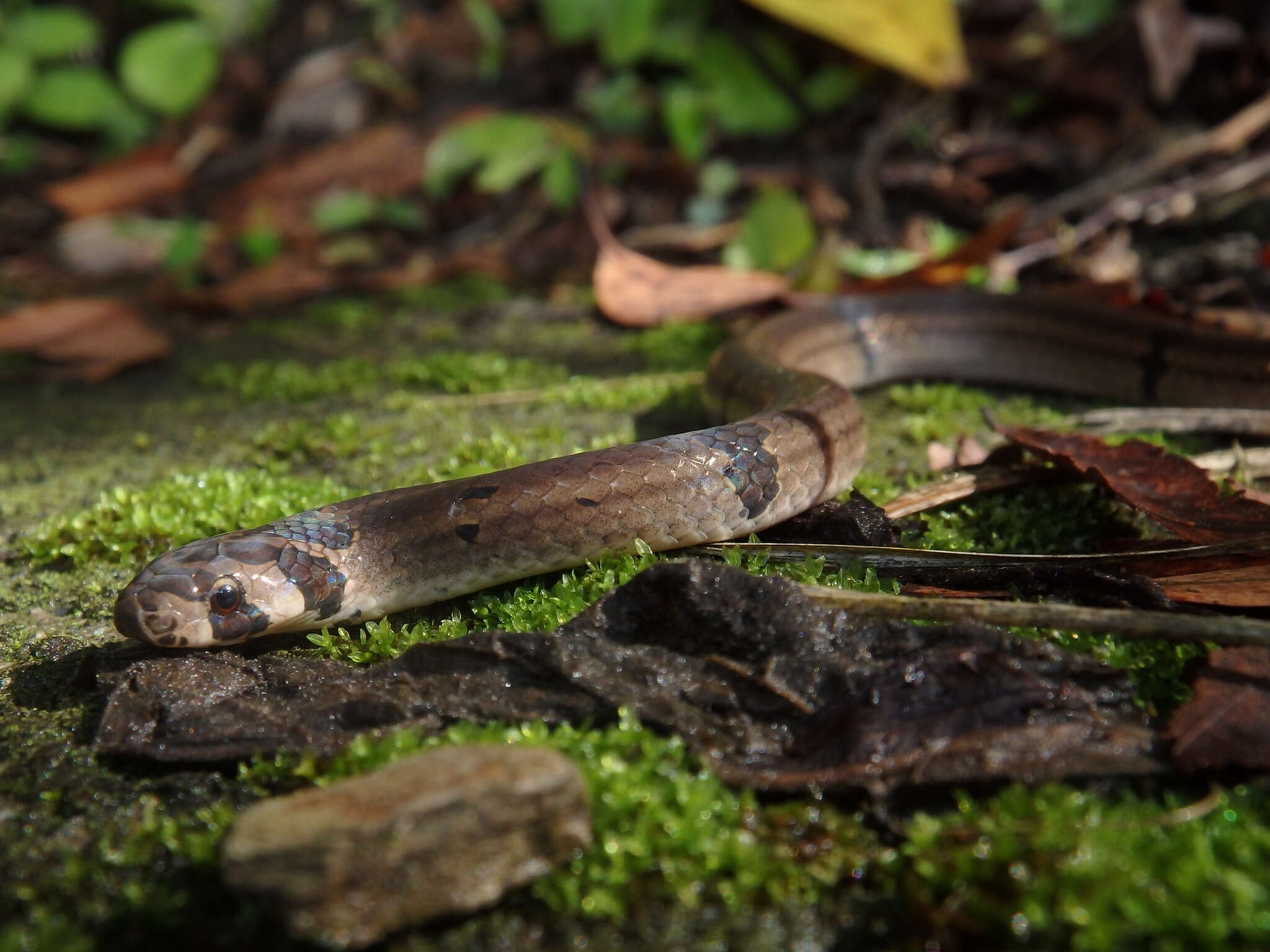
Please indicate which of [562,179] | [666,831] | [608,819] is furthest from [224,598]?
[562,179]

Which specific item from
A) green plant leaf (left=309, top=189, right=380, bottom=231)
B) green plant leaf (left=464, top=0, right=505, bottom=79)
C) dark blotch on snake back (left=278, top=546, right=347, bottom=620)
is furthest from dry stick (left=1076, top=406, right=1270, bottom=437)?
green plant leaf (left=464, top=0, right=505, bottom=79)

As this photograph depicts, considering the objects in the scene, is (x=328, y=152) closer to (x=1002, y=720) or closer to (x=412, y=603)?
(x=412, y=603)

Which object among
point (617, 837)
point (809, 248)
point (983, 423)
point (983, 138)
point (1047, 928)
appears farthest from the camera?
point (983, 138)

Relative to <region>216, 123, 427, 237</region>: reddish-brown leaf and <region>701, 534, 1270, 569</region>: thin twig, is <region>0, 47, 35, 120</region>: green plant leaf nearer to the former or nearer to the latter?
<region>216, 123, 427, 237</region>: reddish-brown leaf

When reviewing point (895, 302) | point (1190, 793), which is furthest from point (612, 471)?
point (895, 302)

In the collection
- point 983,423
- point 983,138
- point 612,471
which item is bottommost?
point 983,423

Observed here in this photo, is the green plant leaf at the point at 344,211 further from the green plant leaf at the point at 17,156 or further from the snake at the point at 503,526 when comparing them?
the snake at the point at 503,526

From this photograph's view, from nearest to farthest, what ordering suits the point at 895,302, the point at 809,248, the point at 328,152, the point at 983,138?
the point at 895,302, the point at 809,248, the point at 983,138, the point at 328,152
